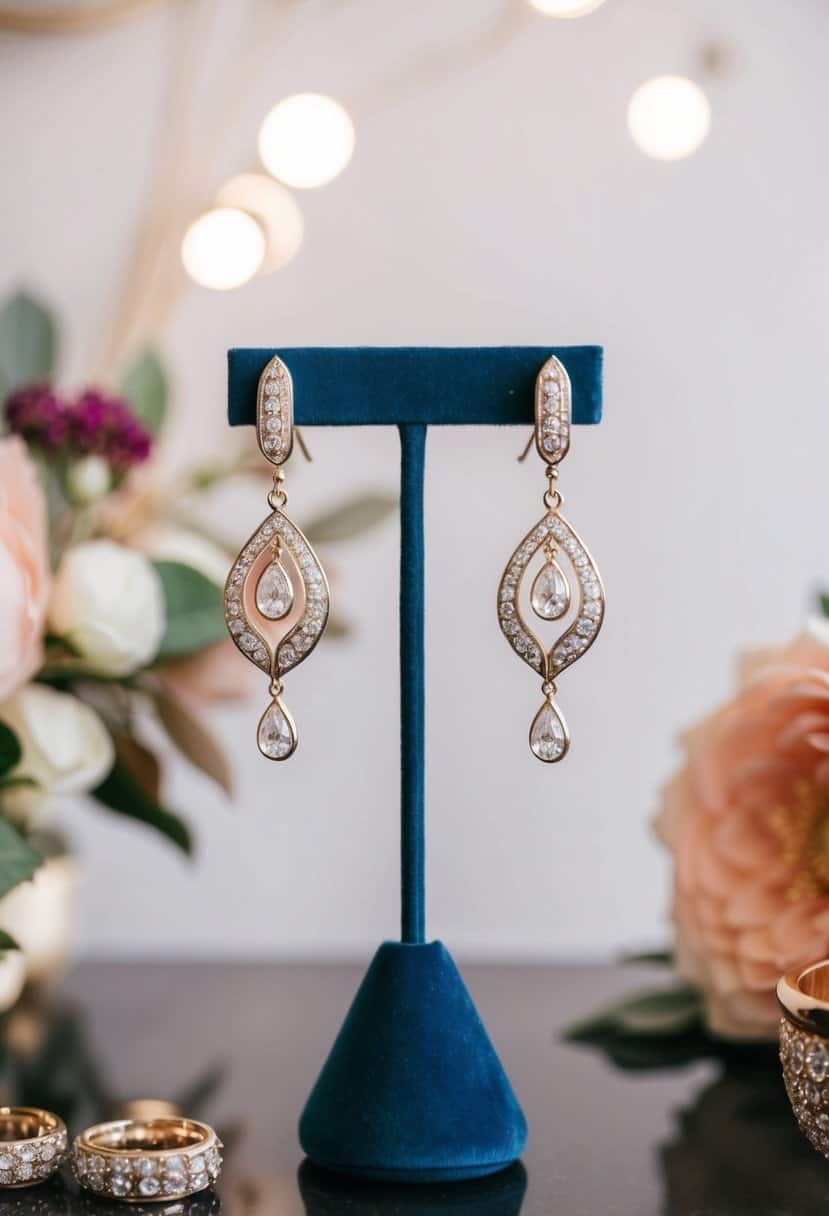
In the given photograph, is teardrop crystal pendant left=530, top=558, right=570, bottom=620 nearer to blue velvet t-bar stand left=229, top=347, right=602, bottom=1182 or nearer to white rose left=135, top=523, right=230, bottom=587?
blue velvet t-bar stand left=229, top=347, right=602, bottom=1182

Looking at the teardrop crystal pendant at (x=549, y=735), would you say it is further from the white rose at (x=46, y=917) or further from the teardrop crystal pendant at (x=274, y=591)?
the white rose at (x=46, y=917)

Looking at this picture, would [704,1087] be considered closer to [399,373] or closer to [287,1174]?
[287,1174]

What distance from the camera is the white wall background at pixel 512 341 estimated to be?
35.4 inches

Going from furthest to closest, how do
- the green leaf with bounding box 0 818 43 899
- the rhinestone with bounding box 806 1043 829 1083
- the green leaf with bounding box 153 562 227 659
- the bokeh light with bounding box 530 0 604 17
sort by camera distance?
the bokeh light with bounding box 530 0 604 17, the green leaf with bounding box 153 562 227 659, the green leaf with bounding box 0 818 43 899, the rhinestone with bounding box 806 1043 829 1083

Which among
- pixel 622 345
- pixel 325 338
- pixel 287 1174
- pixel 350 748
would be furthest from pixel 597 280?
pixel 287 1174

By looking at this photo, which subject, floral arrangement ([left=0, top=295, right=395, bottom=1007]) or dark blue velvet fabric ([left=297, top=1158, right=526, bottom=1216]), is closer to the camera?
dark blue velvet fabric ([left=297, top=1158, right=526, bottom=1216])

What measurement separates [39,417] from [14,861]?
0.25 m

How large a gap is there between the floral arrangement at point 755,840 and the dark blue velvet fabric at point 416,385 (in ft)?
0.69

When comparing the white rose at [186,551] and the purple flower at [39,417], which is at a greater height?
the purple flower at [39,417]

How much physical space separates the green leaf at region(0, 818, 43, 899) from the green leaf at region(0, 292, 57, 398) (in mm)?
353

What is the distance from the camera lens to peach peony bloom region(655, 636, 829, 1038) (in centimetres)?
65

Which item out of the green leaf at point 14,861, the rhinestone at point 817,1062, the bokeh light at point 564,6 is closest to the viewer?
the rhinestone at point 817,1062

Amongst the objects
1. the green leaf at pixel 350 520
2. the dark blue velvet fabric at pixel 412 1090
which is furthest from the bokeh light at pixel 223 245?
the dark blue velvet fabric at pixel 412 1090

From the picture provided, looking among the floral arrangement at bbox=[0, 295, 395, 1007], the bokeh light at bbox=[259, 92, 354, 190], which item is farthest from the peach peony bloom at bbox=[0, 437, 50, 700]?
the bokeh light at bbox=[259, 92, 354, 190]
